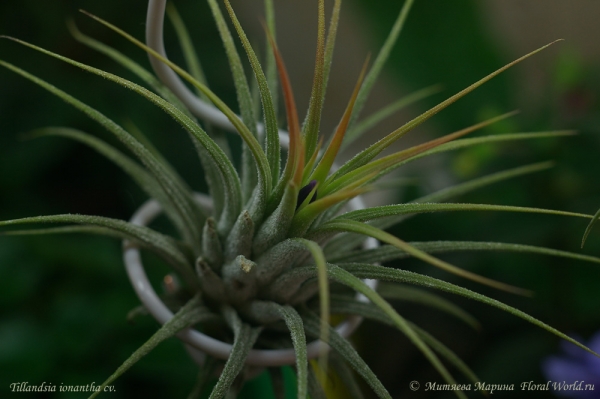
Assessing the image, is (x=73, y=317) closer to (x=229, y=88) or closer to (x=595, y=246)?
(x=229, y=88)

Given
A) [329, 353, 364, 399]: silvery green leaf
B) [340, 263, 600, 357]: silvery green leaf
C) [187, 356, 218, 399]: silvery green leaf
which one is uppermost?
[340, 263, 600, 357]: silvery green leaf

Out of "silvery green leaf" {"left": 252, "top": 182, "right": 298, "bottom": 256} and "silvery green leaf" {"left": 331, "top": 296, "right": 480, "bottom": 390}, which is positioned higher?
"silvery green leaf" {"left": 252, "top": 182, "right": 298, "bottom": 256}

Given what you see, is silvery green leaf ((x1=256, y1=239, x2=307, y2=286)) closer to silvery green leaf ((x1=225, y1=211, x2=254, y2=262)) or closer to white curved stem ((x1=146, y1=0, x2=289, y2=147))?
silvery green leaf ((x1=225, y1=211, x2=254, y2=262))

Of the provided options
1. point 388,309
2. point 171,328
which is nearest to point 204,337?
point 171,328

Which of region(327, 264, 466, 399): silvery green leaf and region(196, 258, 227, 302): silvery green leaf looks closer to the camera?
region(327, 264, 466, 399): silvery green leaf

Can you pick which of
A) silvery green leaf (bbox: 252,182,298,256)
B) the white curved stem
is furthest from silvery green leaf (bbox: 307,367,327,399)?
the white curved stem

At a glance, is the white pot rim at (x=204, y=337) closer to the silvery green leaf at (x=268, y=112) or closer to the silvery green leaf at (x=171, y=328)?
the silvery green leaf at (x=171, y=328)

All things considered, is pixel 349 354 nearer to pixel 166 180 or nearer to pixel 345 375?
pixel 345 375
